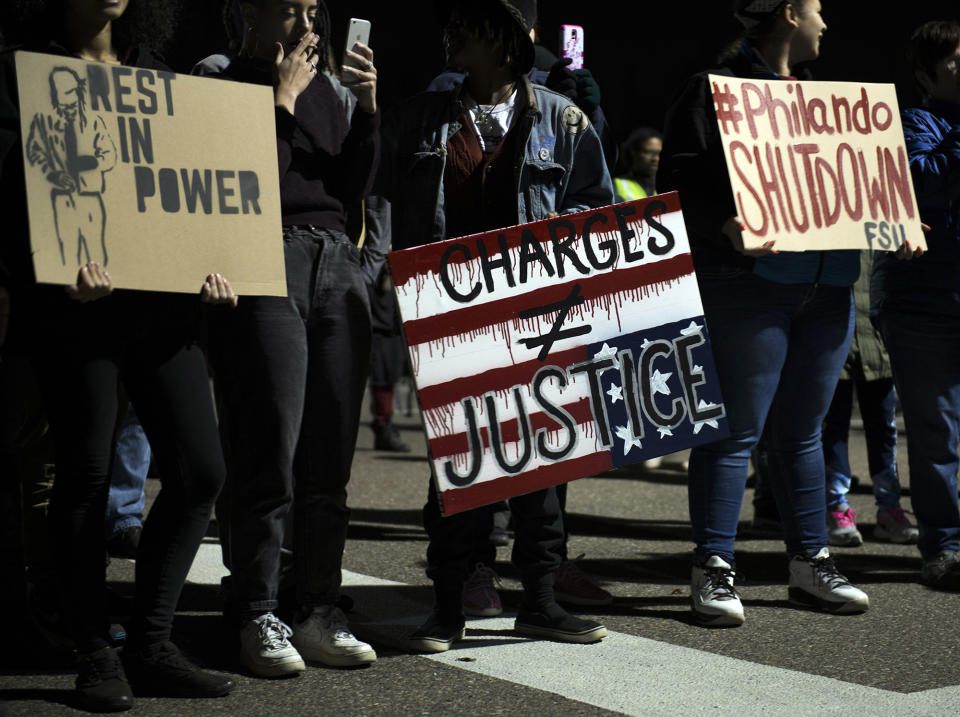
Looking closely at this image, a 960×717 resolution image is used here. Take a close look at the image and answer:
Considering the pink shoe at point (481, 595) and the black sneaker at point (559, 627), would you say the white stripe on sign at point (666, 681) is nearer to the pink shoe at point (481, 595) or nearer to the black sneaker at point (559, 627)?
the black sneaker at point (559, 627)

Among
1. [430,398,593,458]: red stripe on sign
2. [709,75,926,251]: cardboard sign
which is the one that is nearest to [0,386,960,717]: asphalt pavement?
[430,398,593,458]: red stripe on sign

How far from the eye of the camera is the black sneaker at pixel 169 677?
329 centimetres

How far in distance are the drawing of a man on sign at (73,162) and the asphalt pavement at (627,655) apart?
46.7 inches

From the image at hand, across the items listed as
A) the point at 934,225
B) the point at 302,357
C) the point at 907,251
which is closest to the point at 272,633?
the point at 302,357

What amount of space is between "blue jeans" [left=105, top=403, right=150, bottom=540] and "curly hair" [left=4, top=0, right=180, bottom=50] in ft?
5.84

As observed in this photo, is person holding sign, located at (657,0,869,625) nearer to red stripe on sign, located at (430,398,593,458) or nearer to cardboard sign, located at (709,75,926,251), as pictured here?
cardboard sign, located at (709,75,926,251)

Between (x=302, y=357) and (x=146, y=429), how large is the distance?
0.47 meters

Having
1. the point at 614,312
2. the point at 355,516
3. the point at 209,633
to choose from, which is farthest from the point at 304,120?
the point at 355,516

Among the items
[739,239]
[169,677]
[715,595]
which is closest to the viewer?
[169,677]

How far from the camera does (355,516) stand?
652cm

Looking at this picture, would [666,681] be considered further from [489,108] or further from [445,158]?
[489,108]

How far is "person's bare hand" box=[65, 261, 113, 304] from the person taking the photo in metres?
3.04

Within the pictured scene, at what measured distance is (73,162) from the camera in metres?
3.12

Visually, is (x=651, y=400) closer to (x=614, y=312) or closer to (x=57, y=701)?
(x=614, y=312)
